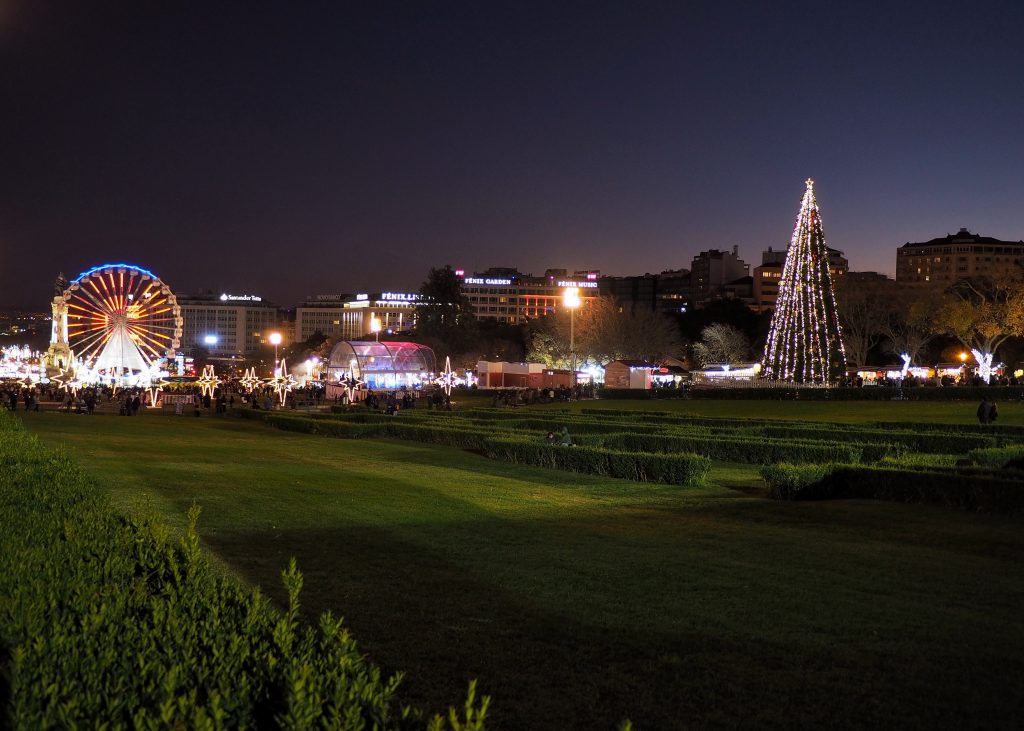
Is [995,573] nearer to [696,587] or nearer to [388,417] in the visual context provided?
[696,587]

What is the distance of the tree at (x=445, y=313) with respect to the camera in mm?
101438

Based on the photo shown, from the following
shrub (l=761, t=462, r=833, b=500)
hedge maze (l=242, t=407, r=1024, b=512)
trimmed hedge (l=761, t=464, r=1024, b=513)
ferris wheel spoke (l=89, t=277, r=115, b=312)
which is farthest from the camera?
ferris wheel spoke (l=89, t=277, r=115, b=312)

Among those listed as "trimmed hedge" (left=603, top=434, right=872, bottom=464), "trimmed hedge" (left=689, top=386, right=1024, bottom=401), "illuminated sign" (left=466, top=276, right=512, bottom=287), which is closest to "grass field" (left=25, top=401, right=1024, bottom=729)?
"trimmed hedge" (left=603, top=434, right=872, bottom=464)

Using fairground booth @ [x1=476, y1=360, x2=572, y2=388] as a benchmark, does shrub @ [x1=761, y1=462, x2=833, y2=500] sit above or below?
below

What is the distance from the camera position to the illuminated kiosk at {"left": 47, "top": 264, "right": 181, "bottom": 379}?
61.4 metres

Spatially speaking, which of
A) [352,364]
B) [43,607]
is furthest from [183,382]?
[43,607]

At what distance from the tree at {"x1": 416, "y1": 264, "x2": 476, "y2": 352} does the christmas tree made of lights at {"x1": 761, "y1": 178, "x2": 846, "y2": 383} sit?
49315 mm

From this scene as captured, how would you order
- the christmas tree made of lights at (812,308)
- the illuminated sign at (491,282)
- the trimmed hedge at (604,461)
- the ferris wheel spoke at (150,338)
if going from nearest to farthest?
1. the trimmed hedge at (604,461)
2. the christmas tree made of lights at (812,308)
3. the ferris wheel spoke at (150,338)
4. the illuminated sign at (491,282)

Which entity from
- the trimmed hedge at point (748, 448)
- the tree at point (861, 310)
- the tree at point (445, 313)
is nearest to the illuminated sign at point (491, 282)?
the tree at point (445, 313)

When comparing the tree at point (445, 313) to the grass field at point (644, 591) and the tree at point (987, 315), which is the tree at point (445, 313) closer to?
the tree at point (987, 315)

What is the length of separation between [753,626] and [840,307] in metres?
73.4

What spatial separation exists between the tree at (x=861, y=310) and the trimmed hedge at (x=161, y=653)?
250 ft

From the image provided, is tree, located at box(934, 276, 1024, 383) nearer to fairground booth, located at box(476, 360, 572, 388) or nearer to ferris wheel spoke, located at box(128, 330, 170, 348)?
fairground booth, located at box(476, 360, 572, 388)

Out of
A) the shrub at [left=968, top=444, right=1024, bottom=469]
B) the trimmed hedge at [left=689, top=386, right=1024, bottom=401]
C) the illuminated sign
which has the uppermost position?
the illuminated sign
